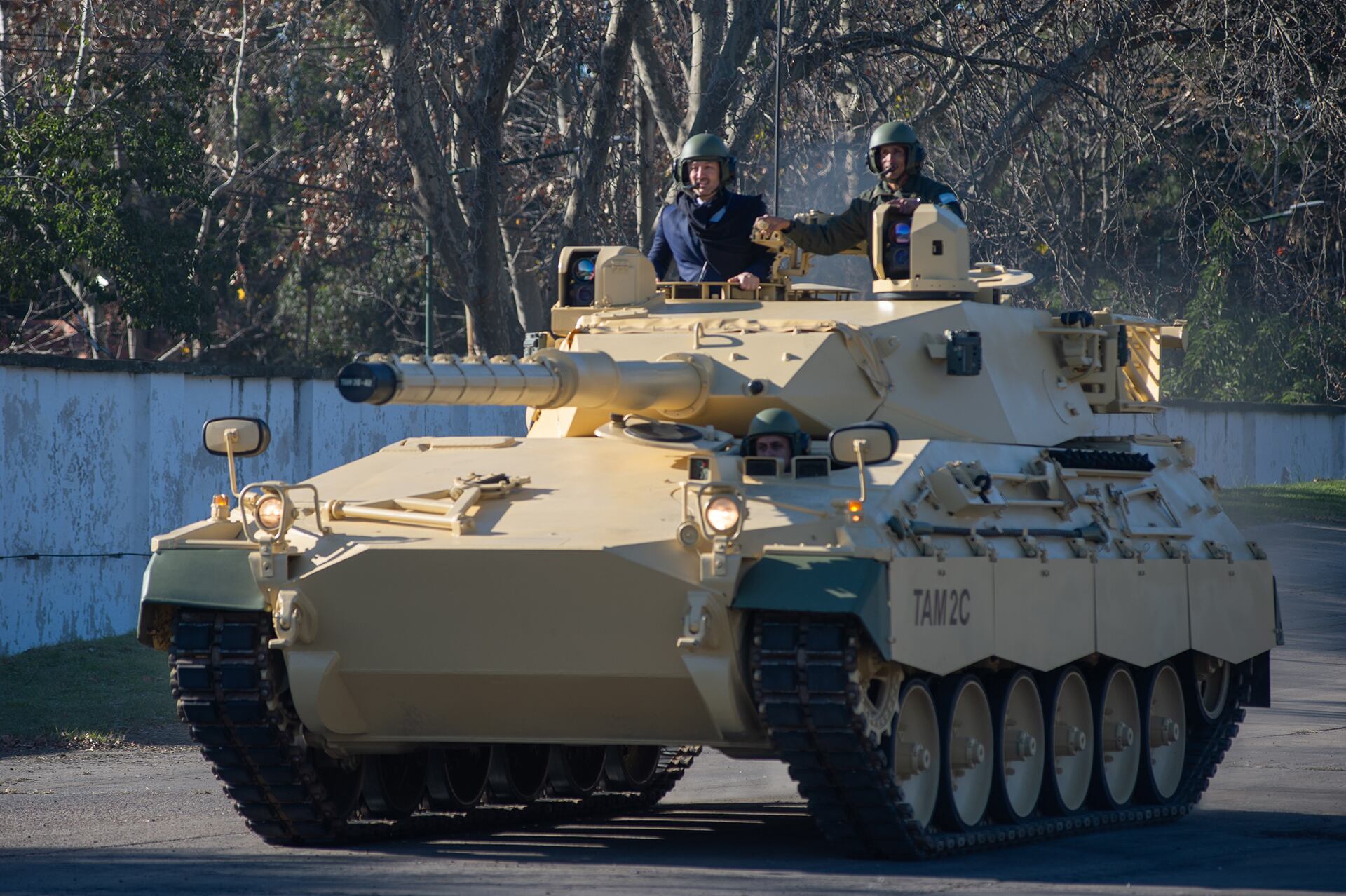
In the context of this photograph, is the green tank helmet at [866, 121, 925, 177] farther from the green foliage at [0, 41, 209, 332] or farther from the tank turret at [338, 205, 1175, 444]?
the green foliage at [0, 41, 209, 332]

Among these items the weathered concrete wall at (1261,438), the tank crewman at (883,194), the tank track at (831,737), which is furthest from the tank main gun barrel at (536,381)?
the weathered concrete wall at (1261,438)

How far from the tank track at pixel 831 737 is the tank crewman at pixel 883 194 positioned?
3.81 metres

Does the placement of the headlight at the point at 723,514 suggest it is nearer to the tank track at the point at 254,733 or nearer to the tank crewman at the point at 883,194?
the tank track at the point at 254,733

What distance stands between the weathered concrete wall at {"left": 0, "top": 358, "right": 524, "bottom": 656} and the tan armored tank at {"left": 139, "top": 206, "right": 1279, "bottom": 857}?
570 centimetres

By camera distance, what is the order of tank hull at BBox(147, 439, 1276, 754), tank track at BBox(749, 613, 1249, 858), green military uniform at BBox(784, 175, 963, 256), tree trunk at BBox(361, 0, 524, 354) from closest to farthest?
tank track at BBox(749, 613, 1249, 858)
tank hull at BBox(147, 439, 1276, 754)
green military uniform at BBox(784, 175, 963, 256)
tree trunk at BBox(361, 0, 524, 354)

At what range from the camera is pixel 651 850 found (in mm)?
10250

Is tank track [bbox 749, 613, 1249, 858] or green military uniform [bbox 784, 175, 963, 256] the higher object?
green military uniform [bbox 784, 175, 963, 256]

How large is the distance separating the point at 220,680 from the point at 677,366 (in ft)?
9.08

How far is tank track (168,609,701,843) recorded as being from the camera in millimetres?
9742

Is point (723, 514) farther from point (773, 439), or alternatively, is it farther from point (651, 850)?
point (651, 850)

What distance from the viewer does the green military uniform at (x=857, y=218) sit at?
12.5 metres

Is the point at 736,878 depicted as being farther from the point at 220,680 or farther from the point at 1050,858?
the point at 220,680

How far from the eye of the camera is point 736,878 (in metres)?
9.12

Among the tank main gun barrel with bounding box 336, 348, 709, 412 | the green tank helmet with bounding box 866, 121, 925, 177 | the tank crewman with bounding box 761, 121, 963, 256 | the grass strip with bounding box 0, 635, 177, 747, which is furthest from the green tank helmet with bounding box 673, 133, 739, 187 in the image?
the grass strip with bounding box 0, 635, 177, 747
